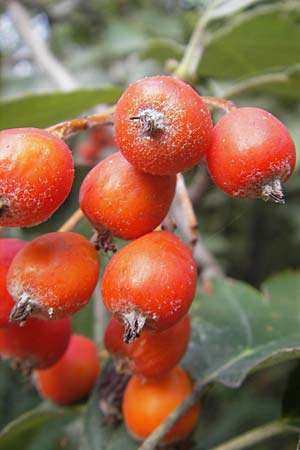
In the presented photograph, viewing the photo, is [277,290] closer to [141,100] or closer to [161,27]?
[141,100]

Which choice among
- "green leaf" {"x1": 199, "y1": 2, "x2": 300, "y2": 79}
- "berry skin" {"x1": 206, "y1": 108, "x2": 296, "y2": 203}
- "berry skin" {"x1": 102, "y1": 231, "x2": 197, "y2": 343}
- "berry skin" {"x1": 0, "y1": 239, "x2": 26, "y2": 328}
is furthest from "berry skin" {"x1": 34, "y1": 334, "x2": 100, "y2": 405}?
"green leaf" {"x1": 199, "y1": 2, "x2": 300, "y2": 79}

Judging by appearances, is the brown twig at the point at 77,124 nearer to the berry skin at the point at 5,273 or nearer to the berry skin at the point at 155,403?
the berry skin at the point at 5,273

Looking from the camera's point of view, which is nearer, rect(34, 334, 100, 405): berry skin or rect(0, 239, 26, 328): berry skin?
rect(0, 239, 26, 328): berry skin

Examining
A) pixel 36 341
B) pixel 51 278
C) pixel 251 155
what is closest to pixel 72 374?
pixel 36 341

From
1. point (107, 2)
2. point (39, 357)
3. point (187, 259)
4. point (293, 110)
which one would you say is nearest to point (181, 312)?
point (187, 259)

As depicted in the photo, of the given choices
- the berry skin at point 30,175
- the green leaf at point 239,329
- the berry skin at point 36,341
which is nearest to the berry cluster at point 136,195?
the berry skin at point 30,175

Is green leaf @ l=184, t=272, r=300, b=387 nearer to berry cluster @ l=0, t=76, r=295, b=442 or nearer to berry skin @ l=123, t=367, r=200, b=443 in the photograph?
berry skin @ l=123, t=367, r=200, b=443

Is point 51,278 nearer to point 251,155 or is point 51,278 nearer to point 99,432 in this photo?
point 251,155
